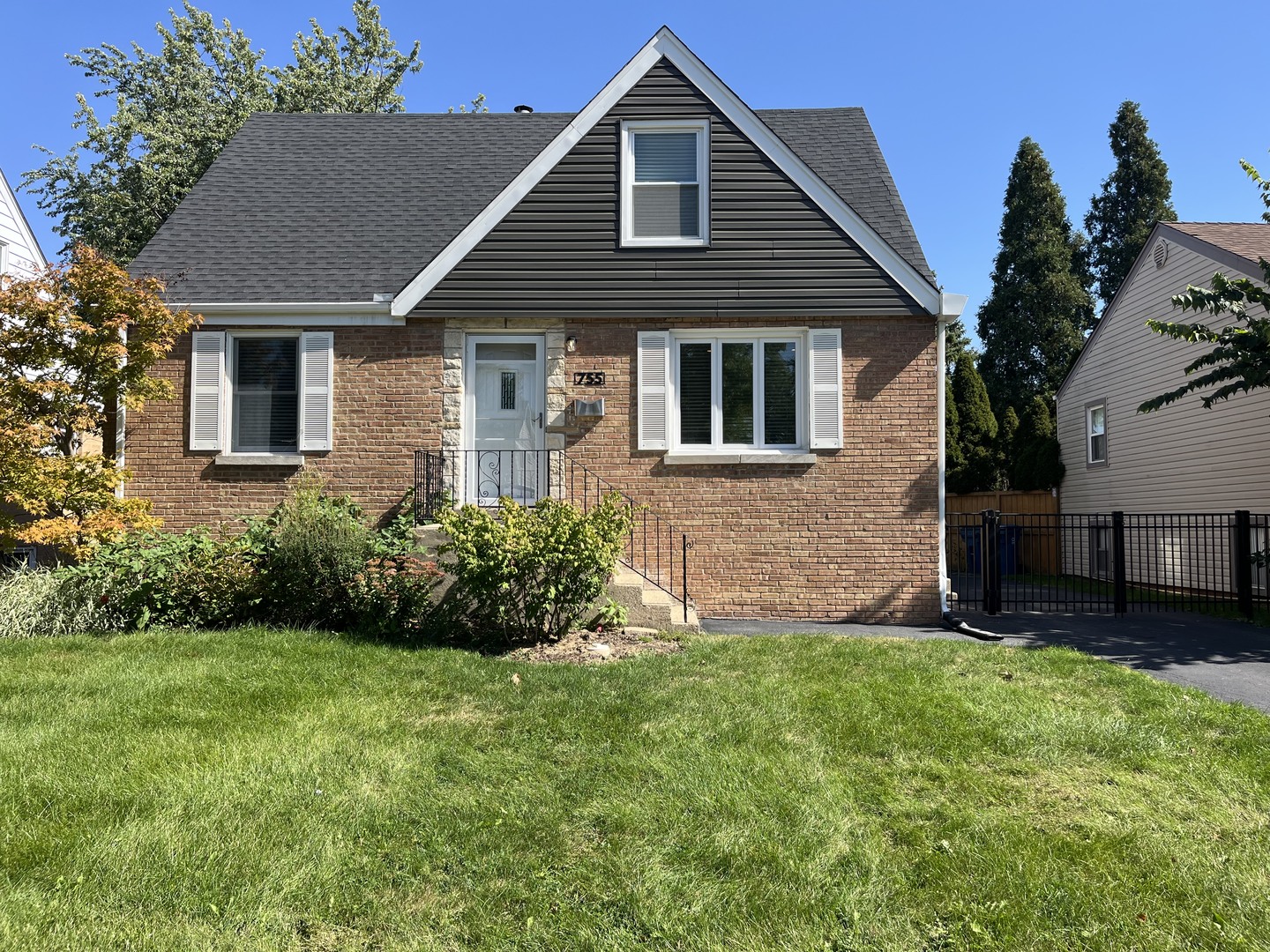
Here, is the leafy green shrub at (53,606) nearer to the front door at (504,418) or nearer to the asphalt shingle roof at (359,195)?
the asphalt shingle roof at (359,195)

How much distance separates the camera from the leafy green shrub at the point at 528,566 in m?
7.40

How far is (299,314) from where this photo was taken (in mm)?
10328

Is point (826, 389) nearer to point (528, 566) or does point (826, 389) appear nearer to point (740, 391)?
point (740, 391)

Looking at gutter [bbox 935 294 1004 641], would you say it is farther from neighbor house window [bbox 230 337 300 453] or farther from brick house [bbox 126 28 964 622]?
neighbor house window [bbox 230 337 300 453]

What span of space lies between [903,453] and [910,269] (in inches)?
87.8

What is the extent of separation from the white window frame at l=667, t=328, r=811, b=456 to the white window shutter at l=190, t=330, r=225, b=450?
5682 mm

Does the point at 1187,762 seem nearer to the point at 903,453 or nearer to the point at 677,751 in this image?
the point at 677,751

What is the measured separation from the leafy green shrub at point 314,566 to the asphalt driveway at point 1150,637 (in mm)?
3850

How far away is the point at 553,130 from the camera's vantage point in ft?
45.7

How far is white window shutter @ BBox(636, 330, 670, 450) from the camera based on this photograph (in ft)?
33.3

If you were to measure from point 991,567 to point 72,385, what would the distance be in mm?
11543

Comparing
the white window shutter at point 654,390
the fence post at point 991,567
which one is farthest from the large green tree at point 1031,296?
the white window shutter at point 654,390

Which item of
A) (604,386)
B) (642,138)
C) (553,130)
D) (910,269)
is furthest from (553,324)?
(553,130)

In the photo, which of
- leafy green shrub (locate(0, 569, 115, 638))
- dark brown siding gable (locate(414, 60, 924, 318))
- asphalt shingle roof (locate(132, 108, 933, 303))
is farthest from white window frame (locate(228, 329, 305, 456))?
leafy green shrub (locate(0, 569, 115, 638))
